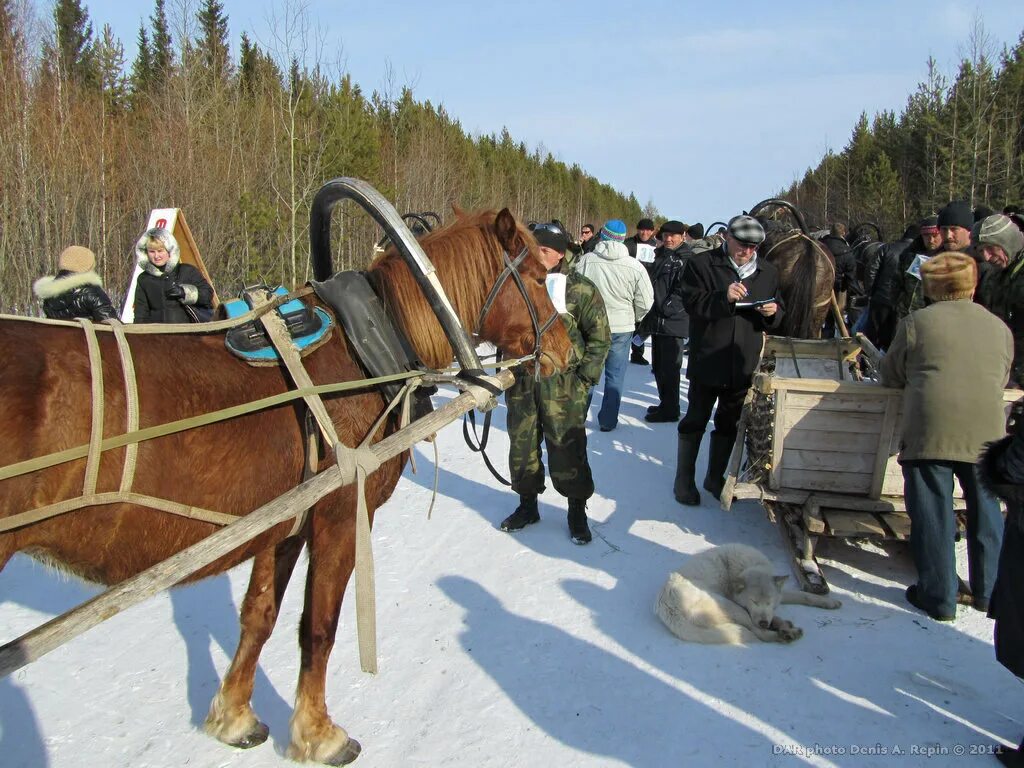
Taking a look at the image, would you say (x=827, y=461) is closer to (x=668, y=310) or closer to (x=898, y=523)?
(x=898, y=523)

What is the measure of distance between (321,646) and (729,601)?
2.09 m

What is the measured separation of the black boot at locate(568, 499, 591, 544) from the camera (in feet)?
15.5

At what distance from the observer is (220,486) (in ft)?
7.09

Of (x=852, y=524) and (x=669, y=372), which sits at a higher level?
→ (x=669, y=372)

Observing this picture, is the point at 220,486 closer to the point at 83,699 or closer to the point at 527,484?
the point at 83,699

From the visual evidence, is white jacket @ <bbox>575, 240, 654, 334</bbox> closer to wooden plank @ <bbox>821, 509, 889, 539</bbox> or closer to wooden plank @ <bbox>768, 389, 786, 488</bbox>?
wooden plank @ <bbox>768, 389, 786, 488</bbox>

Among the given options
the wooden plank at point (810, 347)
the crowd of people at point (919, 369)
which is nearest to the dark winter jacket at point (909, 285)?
the crowd of people at point (919, 369)

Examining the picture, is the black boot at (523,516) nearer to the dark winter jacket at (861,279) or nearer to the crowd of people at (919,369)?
the crowd of people at (919,369)

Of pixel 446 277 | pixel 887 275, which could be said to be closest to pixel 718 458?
pixel 446 277

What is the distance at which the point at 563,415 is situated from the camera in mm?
4738

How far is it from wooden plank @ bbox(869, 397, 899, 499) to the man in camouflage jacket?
69.1 inches

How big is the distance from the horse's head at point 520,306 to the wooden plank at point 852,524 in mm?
2058

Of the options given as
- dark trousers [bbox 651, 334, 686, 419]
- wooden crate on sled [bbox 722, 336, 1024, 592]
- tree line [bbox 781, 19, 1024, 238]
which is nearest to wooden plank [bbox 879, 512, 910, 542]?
Result: wooden crate on sled [bbox 722, 336, 1024, 592]

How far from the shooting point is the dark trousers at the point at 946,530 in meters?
3.48
